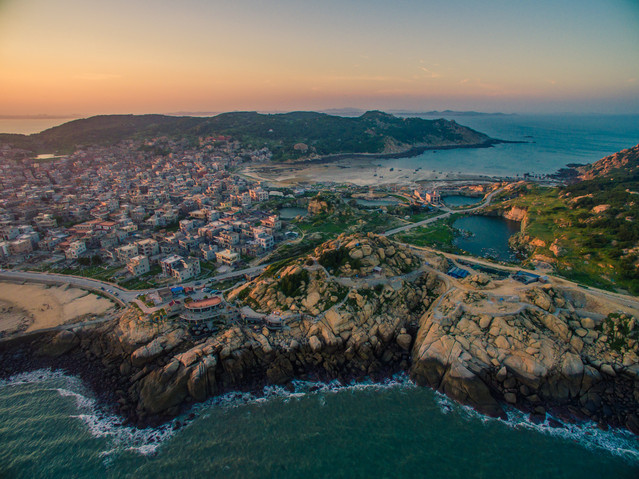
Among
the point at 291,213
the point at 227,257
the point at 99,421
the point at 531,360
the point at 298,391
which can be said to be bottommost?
the point at 298,391

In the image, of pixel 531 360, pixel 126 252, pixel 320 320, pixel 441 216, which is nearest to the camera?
pixel 531 360

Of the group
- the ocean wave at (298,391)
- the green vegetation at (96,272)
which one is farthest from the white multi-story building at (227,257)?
the ocean wave at (298,391)

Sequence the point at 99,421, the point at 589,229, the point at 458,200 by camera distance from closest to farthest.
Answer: the point at 99,421 → the point at 589,229 → the point at 458,200

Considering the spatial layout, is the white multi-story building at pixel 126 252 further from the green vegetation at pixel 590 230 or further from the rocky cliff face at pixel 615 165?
the rocky cliff face at pixel 615 165

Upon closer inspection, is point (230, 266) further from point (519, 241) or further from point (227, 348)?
point (519, 241)

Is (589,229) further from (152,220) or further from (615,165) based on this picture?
(615,165)

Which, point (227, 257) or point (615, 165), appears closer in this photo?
point (227, 257)

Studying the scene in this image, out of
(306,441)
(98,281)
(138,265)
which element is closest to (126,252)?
(138,265)

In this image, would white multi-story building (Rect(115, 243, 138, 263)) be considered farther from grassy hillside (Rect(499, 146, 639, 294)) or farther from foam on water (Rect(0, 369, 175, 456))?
grassy hillside (Rect(499, 146, 639, 294))

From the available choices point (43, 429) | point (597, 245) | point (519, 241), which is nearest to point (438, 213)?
point (519, 241)
